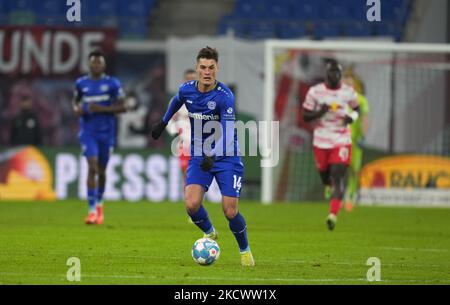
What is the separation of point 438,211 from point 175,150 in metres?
5.44

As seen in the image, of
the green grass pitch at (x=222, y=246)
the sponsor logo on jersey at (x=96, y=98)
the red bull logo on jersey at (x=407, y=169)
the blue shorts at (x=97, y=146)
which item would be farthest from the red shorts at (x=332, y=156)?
the red bull logo on jersey at (x=407, y=169)

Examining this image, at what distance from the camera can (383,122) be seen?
25.2 metres

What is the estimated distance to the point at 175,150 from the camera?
76.6 feet

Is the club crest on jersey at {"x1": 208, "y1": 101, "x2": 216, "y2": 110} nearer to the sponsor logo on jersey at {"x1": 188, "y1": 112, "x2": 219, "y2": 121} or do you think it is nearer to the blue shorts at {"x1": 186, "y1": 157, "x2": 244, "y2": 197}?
the sponsor logo on jersey at {"x1": 188, "y1": 112, "x2": 219, "y2": 121}

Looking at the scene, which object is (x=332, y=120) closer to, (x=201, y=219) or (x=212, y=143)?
(x=201, y=219)

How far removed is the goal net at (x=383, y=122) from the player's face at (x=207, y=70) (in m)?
12.9

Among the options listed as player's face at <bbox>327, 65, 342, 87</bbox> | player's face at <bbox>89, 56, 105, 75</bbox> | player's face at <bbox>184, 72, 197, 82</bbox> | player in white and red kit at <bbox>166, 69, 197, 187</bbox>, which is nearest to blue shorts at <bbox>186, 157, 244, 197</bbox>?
player's face at <bbox>89, 56, 105, 75</bbox>

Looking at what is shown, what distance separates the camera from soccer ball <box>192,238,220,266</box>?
1162cm

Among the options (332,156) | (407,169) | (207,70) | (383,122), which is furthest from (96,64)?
(407,169)

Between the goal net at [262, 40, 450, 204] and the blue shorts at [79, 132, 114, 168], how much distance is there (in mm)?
7318

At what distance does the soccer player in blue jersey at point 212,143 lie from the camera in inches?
467

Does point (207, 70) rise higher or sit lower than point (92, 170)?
higher

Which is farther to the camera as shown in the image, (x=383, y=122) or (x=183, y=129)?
(x=383, y=122)

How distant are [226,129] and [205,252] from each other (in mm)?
1274
